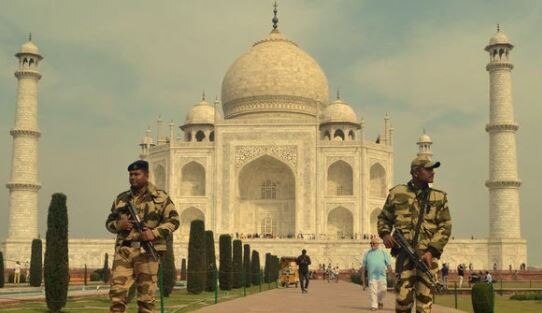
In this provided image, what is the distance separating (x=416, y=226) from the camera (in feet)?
16.7

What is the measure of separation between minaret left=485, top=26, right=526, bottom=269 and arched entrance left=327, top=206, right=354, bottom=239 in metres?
6.67

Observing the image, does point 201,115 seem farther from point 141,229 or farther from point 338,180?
point 141,229

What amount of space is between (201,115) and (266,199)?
605cm

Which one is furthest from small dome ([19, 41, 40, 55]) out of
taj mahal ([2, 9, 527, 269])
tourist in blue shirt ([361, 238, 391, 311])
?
tourist in blue shirt ([361, 238, 391, 311])

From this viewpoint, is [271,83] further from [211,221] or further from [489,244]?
[489,244]

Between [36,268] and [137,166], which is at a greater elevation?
[137,166]

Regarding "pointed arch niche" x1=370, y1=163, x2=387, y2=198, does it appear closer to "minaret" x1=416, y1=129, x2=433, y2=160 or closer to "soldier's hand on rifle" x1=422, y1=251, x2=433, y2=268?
"minaret" x1=416, y1=129, x2=433, y2=160

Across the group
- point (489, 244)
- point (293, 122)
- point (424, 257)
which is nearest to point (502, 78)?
point (489, 244)

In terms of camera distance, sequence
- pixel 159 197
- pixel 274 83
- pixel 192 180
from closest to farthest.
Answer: pixel 159 197, pixel 192 180, pixel 274 83

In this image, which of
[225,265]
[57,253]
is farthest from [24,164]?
[57,253]

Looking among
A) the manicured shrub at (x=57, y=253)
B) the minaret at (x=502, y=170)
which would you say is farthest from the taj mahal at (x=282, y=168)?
the manicured shrub at (x=57, y=253)

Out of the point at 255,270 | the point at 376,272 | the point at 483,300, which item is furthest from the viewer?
the point at 255,270

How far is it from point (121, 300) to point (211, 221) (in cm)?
3280

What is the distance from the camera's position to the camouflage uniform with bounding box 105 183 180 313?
525 centimetres
